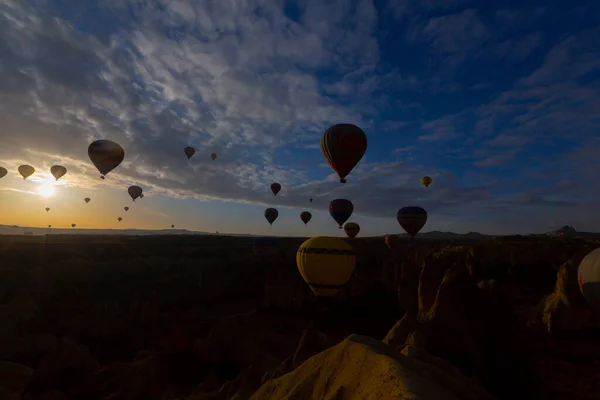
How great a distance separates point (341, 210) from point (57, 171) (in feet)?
134

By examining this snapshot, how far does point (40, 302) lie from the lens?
34.7 meters

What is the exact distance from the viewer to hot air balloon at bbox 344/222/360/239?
57969 mm

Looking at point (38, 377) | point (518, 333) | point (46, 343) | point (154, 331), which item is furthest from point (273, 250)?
point (518, 333)

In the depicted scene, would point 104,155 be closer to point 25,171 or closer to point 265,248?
point 25,171

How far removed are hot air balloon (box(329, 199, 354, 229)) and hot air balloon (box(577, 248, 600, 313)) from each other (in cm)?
2290

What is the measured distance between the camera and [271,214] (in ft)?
224

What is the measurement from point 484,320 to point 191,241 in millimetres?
86640

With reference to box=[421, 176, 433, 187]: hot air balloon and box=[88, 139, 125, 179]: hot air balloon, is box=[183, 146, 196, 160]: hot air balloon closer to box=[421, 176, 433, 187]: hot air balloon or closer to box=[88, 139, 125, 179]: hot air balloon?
box=[88, 139, 125, 179]: hot air balloon

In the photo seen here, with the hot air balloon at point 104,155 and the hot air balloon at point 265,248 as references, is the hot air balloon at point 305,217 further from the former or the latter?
the hot air balloon at point 104,155

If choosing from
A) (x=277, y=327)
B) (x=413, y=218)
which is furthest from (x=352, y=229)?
(x=277, y=327)

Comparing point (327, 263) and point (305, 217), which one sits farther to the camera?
point (305, 217)

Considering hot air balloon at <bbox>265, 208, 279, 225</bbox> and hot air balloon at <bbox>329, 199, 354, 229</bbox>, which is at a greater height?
hot air balloon at <bbox>265, 208, 279, 225</bbox>

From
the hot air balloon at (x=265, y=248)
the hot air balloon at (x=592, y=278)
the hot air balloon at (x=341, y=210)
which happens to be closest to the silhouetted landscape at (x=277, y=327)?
the hot air balloon at (x=592, y=278)

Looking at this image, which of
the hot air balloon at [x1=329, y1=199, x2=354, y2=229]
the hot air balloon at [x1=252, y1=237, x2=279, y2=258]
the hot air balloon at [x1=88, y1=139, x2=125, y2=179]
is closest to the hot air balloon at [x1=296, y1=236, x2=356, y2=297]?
the hot air balloon at [x1=329, y1=199, x2=354, y2=229]
